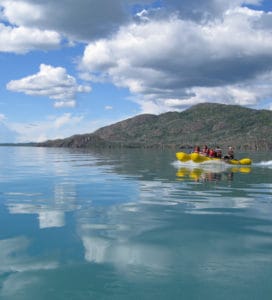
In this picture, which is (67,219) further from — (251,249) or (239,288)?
(239,288)

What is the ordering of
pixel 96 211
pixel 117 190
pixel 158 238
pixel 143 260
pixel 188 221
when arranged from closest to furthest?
pixel 143 260, pixel 158 238, pixel 188 221, pixel 96 211, pixel 117 190

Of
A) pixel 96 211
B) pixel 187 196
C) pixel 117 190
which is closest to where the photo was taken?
pixel 96 211

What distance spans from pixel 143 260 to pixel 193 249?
1.73 meters

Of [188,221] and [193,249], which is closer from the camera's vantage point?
[193,249]

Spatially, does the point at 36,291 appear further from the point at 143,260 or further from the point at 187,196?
the point at 187,196

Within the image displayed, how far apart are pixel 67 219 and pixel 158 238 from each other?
406 cm

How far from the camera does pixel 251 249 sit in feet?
34.8

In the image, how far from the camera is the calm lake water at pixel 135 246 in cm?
800

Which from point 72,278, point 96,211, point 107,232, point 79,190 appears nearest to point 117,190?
point 79,190

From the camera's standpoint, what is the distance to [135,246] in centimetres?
1091

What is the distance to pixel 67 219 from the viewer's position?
14.3m

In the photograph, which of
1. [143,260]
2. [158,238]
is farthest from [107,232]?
[143,260]

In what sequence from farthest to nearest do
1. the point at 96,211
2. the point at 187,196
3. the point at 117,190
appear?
the point at 117,190 < the point at 187,196 < the point at 96,211

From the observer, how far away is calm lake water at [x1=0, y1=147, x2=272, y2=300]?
7996 millimetres
